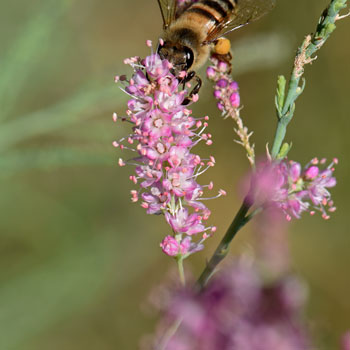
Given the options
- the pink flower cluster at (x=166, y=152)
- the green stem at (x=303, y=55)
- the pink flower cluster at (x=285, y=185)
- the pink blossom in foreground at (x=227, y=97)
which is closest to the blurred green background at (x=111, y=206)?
the pink blossom in foreground at (x=227, y=97)

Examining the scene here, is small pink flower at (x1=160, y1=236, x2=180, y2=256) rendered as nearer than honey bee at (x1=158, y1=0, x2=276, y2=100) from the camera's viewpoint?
Yes

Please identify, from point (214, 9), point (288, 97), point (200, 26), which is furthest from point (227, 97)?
point (214, 9)

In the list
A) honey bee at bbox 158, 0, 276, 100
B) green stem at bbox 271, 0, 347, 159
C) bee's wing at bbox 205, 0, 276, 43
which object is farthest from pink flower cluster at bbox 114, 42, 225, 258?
bee's wing at bbox 205, 0, 276, 43

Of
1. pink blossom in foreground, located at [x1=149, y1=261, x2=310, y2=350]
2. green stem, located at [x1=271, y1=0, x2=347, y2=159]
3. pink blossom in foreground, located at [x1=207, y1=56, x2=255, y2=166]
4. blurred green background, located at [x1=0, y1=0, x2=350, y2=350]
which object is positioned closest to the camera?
pink blossom in foreground, located at [x1=149, y1=261, x2=310, y2=350]

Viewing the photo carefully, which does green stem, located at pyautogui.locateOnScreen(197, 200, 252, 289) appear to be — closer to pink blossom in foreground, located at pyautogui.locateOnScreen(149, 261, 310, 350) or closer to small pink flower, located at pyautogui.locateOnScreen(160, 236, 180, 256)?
small pink flower, located at pyautogui.locateOnScreen(160, 236, 180, 256)

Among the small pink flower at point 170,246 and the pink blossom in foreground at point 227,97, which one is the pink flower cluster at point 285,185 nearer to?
the pink blossom in foreground at point 227,97

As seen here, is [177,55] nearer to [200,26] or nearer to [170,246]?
[200,26]

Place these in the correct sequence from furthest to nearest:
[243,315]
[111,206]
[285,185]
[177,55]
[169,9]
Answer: [111,206] → [169,9] → [177,55] → [285,185] → [243,315]
